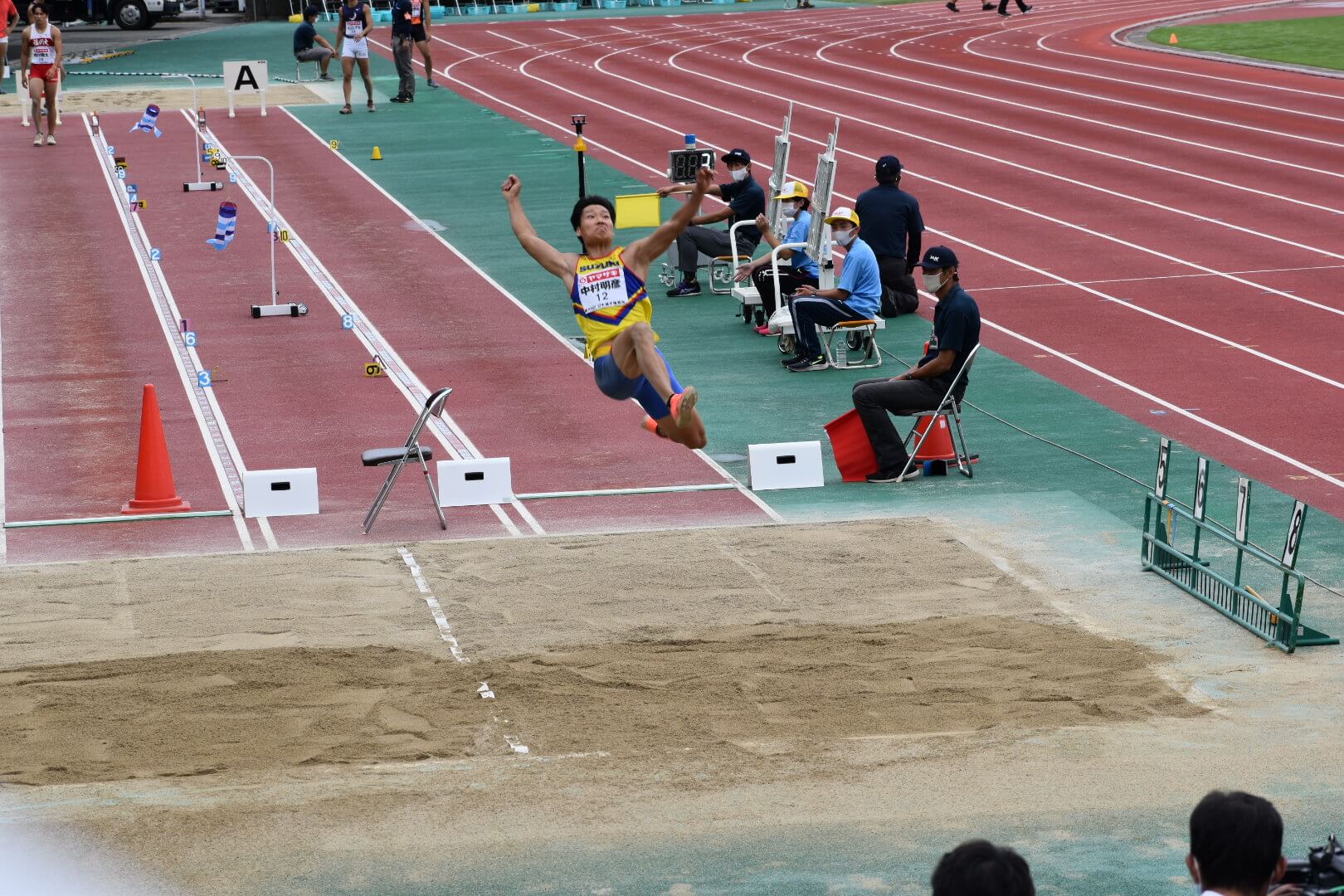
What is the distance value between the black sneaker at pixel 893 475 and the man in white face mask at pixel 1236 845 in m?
9.07

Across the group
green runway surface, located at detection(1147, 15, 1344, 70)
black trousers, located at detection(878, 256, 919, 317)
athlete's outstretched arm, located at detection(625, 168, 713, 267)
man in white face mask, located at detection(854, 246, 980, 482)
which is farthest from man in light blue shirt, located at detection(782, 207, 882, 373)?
green runway surface, located at detection(1147, 15, 1344, 70)

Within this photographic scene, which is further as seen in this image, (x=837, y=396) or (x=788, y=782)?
(x=837, y=396)

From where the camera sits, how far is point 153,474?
1297 cm

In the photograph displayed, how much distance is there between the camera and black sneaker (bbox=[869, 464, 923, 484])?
13.5 meters

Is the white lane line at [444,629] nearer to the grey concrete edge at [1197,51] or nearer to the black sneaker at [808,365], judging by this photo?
the black sneaker at [808,365]

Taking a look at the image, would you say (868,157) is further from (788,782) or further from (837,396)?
(788,782)

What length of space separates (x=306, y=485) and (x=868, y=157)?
58.2ft

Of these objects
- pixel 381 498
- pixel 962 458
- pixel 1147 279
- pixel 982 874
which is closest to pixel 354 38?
pixel 1147 279

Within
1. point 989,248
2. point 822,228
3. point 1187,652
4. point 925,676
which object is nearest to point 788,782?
point 925,676

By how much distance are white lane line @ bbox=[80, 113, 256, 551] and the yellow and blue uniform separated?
11.0 feet

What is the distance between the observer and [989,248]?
71.8 feet

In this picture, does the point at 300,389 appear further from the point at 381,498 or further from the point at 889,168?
the point at 889,168

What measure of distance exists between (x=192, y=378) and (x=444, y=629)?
754 cm

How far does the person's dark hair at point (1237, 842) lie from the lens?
4.33 metres
